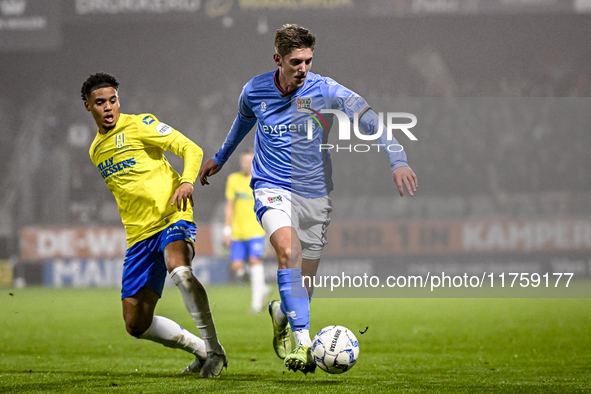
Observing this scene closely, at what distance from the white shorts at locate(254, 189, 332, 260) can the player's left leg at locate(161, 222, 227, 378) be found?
574 mm

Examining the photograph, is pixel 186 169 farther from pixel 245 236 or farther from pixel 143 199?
pixel 245 236

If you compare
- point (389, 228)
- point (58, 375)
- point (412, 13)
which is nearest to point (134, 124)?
point (58, 375)

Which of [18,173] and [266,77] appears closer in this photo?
[266,77]

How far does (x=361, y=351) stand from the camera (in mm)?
6629

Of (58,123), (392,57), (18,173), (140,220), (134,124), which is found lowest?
(140,220)

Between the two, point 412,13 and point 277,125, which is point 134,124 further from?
point 412,13

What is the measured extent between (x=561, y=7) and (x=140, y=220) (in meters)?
15.3

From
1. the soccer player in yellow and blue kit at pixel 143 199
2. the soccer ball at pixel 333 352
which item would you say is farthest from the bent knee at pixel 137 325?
the soccer ball at pixel 333 352

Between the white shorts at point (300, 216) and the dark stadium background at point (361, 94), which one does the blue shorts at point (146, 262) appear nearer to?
the white shorts at point (300, 216)

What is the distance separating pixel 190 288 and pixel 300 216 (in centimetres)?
86

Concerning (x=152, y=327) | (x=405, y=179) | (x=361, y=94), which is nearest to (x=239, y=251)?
(x=152, y=327)

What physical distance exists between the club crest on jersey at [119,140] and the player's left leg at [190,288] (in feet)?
2.27

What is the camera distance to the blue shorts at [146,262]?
5.02 metres

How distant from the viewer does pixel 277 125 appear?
15.8ft
